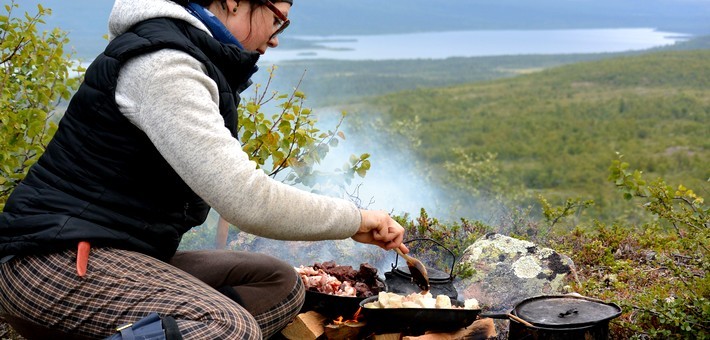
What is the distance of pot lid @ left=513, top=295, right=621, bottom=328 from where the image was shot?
3.28 m

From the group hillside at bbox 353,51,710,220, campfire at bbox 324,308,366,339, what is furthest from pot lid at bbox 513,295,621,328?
hillside at bbox 353,51,710,220

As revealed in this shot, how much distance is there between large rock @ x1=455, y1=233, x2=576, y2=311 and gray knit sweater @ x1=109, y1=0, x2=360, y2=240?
233 cm

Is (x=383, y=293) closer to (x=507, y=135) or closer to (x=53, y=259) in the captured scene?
(x=53, y=259)

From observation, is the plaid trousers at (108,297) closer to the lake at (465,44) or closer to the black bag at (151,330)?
the black bag at (151,330)

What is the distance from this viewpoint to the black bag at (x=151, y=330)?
2.37 meters

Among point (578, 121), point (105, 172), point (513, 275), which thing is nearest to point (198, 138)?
point (105, 172)

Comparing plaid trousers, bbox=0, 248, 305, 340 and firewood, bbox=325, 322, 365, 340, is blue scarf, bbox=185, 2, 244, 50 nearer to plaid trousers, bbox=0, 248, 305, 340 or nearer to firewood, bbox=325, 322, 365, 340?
plaid trousers, bbox=0, 248, 305, 340

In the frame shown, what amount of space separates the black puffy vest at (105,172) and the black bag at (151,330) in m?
0.30

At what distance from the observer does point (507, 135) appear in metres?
35.7

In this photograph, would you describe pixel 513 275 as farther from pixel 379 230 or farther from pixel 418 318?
pixel 379 230

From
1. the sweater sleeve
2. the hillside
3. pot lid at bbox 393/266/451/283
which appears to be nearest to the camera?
the sweater sleeve

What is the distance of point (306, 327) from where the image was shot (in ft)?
12.4

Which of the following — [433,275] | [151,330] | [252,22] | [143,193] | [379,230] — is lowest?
→ [433,275]

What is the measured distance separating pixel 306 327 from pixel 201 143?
166 centimetres
